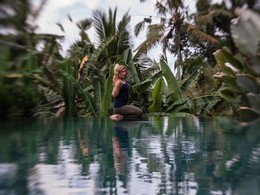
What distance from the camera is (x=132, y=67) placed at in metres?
11.1

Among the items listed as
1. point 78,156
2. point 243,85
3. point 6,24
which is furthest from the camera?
point 243,85

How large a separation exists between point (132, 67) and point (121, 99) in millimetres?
3789

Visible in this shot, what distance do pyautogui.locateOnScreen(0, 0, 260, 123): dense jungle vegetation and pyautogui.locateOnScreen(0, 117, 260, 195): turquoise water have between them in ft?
1.19

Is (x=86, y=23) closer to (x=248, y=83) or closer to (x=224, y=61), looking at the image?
(x=224, y=61)

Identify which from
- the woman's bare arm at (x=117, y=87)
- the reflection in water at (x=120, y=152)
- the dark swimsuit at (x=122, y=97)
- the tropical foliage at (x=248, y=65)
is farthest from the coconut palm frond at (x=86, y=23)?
the reflection in water at (x=120, y=152)

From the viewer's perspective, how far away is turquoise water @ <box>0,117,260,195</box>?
2.06 metres

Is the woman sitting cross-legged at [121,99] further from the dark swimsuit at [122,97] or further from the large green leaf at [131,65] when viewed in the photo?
the large green leaf at [131,65]

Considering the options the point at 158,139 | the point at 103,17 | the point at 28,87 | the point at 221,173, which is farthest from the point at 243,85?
the point at 103,17

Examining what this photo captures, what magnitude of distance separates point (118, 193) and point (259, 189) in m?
0.67

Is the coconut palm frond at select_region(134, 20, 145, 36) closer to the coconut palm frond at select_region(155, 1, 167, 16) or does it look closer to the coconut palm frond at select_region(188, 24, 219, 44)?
the coconut palm frond at select_region(155, 1, 167, 16)

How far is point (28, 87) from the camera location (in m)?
1.53

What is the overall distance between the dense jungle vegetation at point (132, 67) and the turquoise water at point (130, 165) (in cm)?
36

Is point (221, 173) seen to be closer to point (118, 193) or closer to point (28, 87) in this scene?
point (118, 193)

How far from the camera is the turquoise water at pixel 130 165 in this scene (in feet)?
6.75
